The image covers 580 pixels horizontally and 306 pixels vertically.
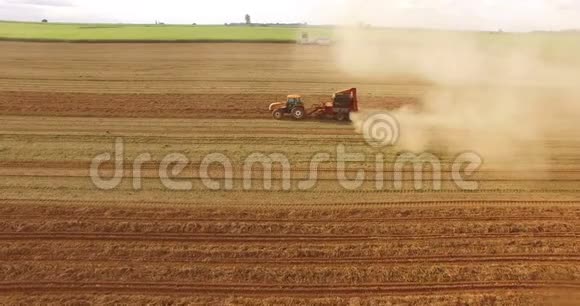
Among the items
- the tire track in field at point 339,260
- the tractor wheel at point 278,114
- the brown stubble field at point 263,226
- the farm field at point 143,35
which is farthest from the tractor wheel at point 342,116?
the farm field at point 143,35

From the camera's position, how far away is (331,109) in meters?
20.8

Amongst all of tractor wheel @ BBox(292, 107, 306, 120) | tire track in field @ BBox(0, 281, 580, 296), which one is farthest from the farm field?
tire track in field @ BBox(0, 281, 580, 296)

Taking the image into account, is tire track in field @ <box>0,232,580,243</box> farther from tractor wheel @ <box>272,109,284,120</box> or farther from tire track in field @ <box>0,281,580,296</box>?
tractor wheel @ <box>272,109,284,120</box>

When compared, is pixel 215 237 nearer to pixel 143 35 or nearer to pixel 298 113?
pixel 298 113

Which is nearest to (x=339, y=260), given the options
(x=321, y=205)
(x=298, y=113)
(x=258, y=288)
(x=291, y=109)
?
(x=258, y=288)

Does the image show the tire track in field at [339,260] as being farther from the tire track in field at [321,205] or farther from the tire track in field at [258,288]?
the tire track in field at [321,205]

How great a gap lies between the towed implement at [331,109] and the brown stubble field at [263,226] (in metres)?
0.99

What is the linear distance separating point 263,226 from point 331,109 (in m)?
10.5

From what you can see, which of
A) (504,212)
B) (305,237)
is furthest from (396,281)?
(504,212)

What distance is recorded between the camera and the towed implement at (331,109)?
68.0ft

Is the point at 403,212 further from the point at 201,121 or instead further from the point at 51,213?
the point at 201,121

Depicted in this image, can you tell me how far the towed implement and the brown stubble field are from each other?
992 millimetres

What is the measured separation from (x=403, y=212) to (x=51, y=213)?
8313mm

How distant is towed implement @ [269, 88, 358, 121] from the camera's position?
20734 mm
